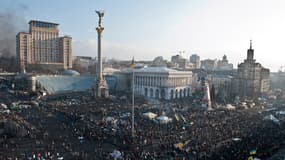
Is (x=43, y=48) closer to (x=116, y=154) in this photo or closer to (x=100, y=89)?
(x=100, y=89)

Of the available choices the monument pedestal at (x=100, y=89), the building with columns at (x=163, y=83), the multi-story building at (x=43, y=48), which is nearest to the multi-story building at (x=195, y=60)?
the multi-story building at (x=43, y=48)

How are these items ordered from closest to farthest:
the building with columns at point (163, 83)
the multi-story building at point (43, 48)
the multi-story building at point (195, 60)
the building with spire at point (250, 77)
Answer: the building with columns at point (163, 83), the building with spire at point (250, 77), the multi-story building at point (43, 48), the multi-story building at point (195, 60)

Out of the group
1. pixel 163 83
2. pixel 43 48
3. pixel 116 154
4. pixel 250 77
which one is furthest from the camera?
pixel 43 48

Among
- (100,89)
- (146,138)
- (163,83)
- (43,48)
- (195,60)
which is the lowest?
(146,138)

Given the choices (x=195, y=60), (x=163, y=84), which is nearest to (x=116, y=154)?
(x=163, y=84)

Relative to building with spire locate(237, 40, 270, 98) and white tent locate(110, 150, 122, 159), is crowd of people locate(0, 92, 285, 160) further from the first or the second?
building with spire locate(237, 40, 270, 98)

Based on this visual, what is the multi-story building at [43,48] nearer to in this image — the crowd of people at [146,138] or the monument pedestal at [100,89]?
the monument pedestal at [100,89]

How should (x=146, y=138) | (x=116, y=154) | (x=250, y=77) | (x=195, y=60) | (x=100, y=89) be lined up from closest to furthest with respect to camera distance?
(x=116, y=154)
(x=146, y=138)
(x=100, y=89)
(x=250, y=77)
(x=195, y=60)
